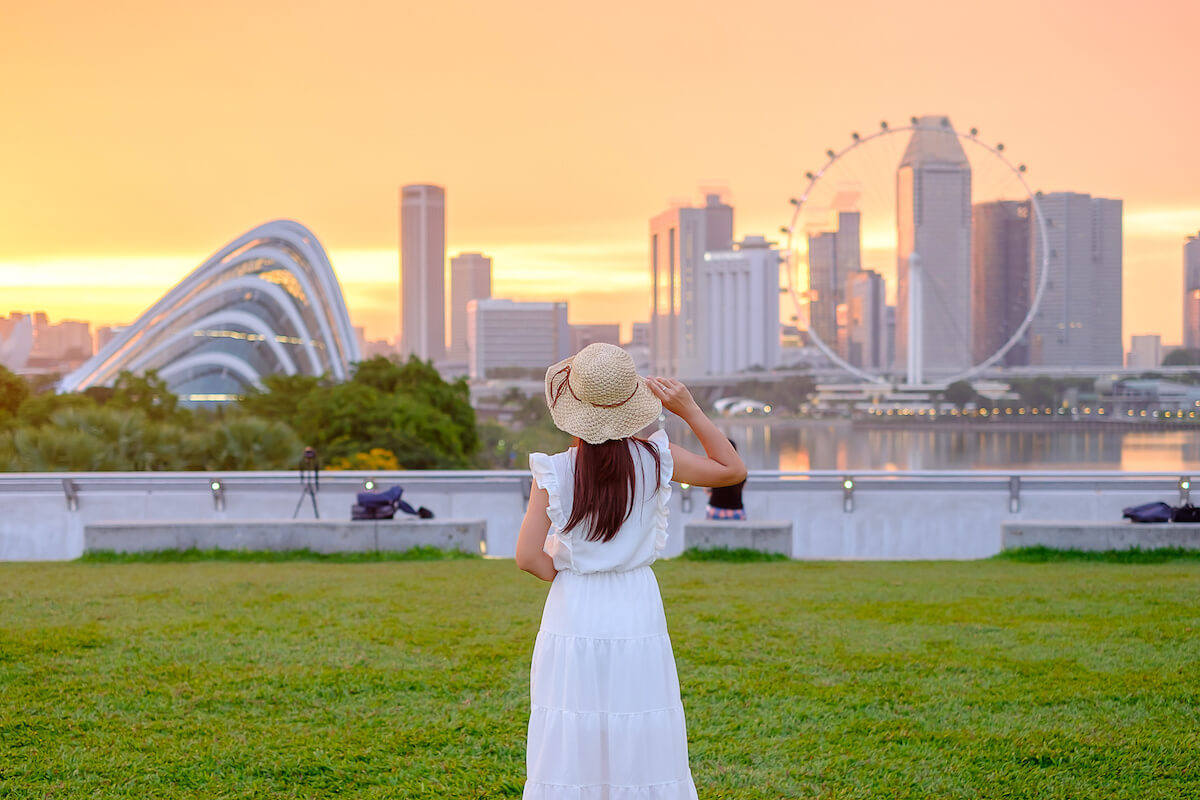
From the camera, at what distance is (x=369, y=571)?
870 cm

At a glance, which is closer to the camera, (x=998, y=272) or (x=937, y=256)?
(x=937, y=256)

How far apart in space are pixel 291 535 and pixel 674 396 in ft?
24.6

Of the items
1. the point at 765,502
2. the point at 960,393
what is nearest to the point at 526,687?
the point at 765,502

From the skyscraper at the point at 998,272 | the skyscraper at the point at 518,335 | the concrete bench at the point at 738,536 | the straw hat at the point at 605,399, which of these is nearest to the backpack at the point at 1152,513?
the concrete bench at the point at 738,536

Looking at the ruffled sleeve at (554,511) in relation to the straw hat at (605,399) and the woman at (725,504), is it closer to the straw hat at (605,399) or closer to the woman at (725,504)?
the straw hat at (605,399)

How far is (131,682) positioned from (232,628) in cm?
117

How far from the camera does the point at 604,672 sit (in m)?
2.95

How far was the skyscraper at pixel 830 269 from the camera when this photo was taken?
6244 cm

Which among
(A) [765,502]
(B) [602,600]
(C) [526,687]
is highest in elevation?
(B) [602,600]

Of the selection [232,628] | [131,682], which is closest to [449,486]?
[232,628]

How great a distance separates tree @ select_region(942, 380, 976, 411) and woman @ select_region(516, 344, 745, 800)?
236ft

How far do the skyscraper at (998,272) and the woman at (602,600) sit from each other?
68.5 metres

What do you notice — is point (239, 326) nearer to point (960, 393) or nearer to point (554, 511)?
point (960, 393)

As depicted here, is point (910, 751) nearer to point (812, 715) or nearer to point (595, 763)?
point (812, 715)
